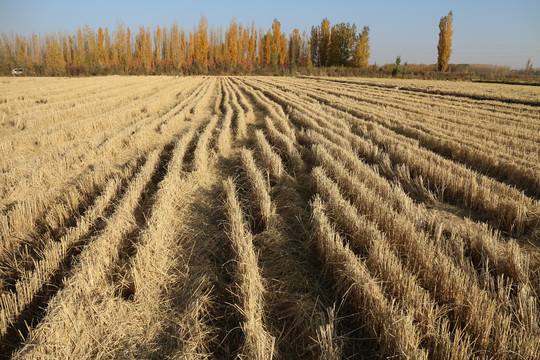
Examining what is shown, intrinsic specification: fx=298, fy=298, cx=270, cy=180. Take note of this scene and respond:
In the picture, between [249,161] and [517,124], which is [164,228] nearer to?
[249,161]

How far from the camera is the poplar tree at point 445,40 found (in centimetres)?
4653

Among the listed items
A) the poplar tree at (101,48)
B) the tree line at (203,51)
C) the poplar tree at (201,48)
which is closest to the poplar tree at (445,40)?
the tree line at (203,51)

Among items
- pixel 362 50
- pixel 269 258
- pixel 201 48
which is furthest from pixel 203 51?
pixel 269 258

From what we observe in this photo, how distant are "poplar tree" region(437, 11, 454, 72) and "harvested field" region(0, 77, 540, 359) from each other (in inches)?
1999

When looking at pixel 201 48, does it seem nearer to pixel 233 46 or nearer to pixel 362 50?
pixel 233 46

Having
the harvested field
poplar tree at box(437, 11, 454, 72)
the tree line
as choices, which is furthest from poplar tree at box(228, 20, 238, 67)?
the harvested field

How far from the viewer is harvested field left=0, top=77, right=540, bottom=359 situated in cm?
191

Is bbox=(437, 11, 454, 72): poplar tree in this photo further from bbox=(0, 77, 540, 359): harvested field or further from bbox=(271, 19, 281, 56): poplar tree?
bbox=(0, 77, 540, 359): harvested field

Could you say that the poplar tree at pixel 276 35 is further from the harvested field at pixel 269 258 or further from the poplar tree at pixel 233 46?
the harvested field at pixel 269 258

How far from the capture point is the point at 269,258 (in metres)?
2.90

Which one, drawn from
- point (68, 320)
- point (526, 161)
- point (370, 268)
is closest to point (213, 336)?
point (68, 320)

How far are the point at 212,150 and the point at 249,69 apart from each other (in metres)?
52.3

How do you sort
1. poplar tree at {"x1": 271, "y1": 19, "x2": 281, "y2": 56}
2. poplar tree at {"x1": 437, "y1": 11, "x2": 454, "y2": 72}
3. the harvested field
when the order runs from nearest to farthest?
the harvested field < poplar tree at {"x1": 437, "y1": 11, "x2": 454, "y2": 72} < poplar tree at {"x1": 271, "y1": 19, "x2": 281, "y2": 56}

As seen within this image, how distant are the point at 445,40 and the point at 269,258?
185 ft
